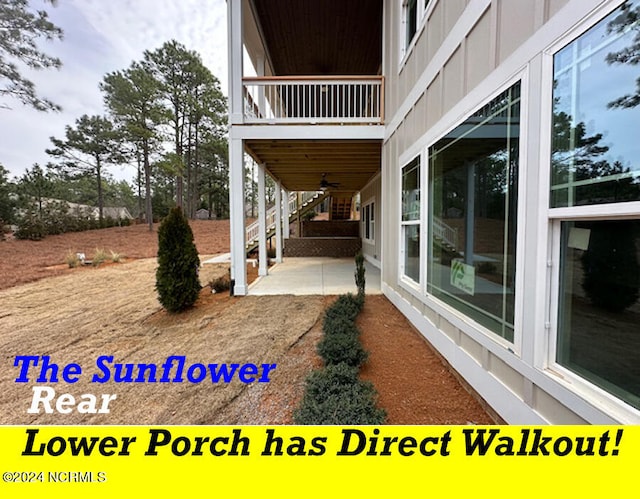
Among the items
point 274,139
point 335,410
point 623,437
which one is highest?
point 274,139

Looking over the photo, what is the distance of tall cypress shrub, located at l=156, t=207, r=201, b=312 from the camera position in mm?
4723

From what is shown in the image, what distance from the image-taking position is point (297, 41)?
763 centimetres

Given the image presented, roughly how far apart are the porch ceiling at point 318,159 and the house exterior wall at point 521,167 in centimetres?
307

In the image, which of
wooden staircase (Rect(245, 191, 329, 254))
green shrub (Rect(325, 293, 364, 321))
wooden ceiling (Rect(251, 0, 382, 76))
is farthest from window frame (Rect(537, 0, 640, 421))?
wooden staircase (Rect(245, 191, 329, 254))

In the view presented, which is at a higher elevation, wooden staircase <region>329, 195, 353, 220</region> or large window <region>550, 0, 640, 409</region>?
wooden staircase <region>329, 195, 353, 220</region>

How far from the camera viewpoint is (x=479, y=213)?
8.00 ft

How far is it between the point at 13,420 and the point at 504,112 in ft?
14.5

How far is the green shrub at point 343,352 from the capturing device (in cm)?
267

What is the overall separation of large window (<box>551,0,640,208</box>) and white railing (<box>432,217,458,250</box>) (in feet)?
4.11

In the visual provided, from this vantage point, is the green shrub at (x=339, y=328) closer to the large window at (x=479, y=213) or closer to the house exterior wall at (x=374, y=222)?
the large window at (x=479, y=213)

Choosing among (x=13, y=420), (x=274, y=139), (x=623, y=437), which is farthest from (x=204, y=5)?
(x=623, y=437)

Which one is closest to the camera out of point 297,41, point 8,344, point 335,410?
point 335,410

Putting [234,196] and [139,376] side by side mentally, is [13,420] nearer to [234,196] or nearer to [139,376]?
[139,376]

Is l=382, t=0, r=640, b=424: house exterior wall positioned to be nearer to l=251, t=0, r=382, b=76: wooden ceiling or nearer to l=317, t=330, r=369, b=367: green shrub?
l=317, t=330, r=369, b=367: green shrub
